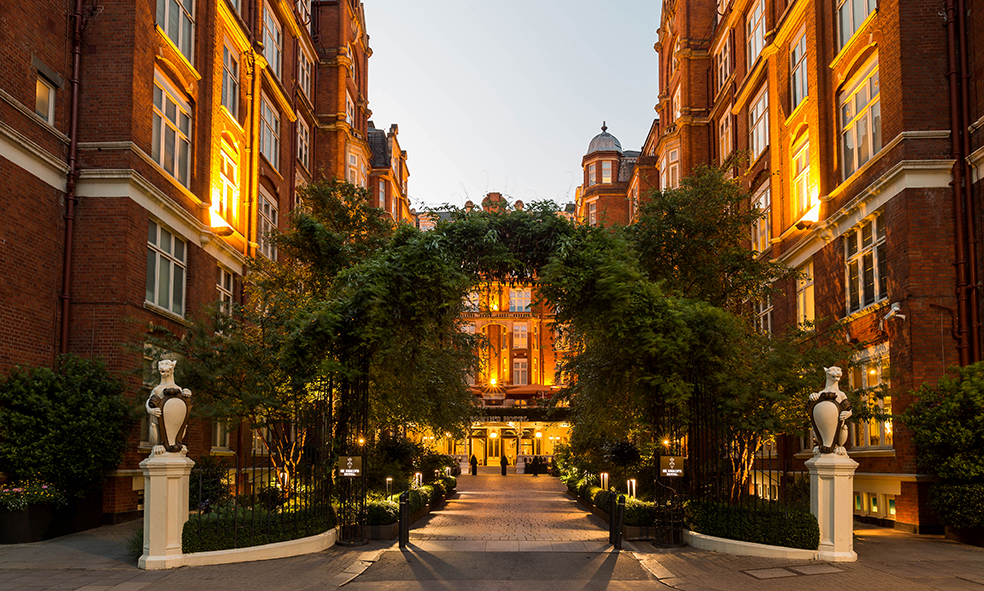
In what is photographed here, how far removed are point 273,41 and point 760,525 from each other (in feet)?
85.5

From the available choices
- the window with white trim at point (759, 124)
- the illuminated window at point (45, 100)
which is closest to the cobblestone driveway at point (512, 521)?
the illuminated window at point (45, 100)

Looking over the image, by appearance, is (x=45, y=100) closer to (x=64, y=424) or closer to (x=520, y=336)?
(x=64, y=424)

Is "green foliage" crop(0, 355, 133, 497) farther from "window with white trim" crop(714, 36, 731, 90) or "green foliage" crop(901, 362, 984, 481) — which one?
"window with white trim" crop(714, 36, 731, 90)

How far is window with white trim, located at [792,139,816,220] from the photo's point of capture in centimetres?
2545

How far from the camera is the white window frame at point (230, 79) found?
2689cm

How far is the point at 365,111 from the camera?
156 ft

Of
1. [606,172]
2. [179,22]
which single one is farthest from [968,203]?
[606,172]

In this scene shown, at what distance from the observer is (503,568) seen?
42.9ft

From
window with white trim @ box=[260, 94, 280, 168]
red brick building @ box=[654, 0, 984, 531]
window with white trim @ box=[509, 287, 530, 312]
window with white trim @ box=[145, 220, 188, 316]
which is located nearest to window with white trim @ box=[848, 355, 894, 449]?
red brick building @ box=[654, 0, 984, 531]

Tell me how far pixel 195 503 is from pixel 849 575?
1300cm

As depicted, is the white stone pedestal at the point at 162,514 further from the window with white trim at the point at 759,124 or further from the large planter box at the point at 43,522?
the window with white trim at the point at 759,124

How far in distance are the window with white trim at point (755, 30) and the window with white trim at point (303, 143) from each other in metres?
18.4

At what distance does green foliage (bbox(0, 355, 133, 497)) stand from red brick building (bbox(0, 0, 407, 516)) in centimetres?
67

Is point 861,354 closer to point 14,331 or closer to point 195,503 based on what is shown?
point 195,503
